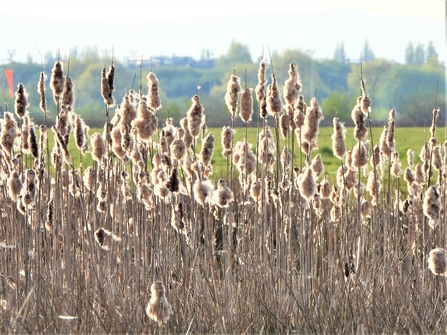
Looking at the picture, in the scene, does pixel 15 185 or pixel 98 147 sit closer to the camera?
pixel 15 185

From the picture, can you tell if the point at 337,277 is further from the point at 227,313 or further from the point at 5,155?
the point at 5,155

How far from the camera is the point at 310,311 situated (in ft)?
10.6

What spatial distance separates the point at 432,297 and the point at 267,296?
0.79 m

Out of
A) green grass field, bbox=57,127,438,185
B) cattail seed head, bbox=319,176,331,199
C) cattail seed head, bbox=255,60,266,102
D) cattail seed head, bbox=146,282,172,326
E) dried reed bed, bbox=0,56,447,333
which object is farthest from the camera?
green grass field, bbox=57,127,438,185

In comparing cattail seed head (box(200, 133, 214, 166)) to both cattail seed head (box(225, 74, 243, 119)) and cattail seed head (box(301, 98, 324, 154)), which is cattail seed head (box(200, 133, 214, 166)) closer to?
cattail seed head (box(225, 74, 243, 119))

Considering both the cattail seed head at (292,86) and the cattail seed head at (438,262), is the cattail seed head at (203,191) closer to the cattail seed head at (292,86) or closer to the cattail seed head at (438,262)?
the cattail seed head at (292,86)

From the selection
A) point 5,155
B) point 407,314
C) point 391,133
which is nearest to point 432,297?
point 407,314

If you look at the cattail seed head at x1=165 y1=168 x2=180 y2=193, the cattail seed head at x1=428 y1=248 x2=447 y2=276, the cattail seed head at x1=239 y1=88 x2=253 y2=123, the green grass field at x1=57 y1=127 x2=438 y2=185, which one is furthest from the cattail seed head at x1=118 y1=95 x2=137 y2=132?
the green grass field at x1=57 y1=127 x2=438 y2=185

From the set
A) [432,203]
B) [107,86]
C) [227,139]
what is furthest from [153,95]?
[432,203]

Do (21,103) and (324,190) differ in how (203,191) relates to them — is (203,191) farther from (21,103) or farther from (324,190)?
(324,190)

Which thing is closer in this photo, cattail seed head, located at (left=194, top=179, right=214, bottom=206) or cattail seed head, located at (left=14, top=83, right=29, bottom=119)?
cattail seed head, located at (left=194, top=179, right=214, bottom=206)

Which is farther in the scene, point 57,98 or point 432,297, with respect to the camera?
point 432,297

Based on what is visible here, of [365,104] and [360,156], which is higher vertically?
[365,104]

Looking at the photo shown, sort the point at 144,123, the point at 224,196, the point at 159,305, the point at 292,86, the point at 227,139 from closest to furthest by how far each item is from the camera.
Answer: the point at 159,305, the point at 144,123, the point at 224,196, the point at 292,86, the point at 227,139
